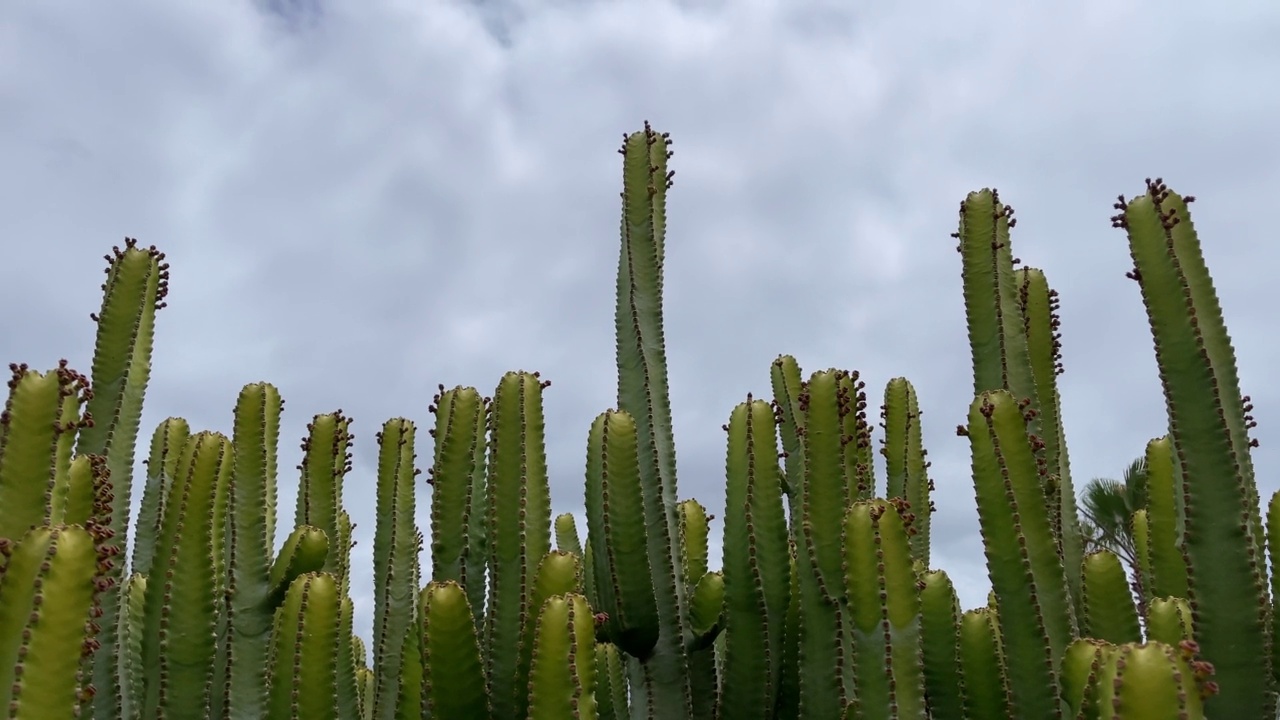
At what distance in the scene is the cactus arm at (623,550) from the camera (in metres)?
4.16

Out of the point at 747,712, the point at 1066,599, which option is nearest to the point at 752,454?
the point at 747,712

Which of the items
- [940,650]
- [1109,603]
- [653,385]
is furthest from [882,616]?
[653,385]

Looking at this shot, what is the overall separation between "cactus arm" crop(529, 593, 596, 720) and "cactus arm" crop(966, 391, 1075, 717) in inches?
60.6

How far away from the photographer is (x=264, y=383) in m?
4.94

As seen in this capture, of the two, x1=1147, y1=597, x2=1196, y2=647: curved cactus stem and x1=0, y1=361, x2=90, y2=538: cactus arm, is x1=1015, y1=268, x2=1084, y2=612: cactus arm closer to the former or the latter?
x1=1147, y1=597, x2=1196, y2=647: curved cactus stem

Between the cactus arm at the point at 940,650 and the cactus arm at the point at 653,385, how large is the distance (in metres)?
1.05

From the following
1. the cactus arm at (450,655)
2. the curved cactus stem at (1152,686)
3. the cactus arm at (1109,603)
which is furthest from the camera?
the cactus arm at (1109,603)

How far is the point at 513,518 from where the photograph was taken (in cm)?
414

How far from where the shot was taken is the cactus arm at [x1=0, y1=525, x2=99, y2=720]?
236cm

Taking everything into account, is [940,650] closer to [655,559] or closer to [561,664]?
[655,559]

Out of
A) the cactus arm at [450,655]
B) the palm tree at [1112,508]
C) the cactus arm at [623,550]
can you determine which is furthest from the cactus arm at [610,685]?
the palm tree at [1112,508]

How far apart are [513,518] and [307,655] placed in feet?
3.08

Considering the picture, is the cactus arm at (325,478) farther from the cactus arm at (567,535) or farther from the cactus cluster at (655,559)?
the cactus arm at (567,535)

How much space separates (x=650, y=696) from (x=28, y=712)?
8.29 ft
